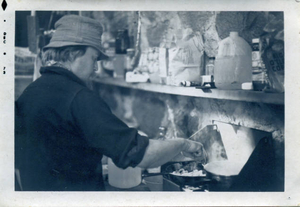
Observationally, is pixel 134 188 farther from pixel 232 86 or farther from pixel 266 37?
pixel 266 37

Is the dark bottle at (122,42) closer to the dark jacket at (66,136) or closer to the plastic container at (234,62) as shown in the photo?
the dark jacket at (66,136)

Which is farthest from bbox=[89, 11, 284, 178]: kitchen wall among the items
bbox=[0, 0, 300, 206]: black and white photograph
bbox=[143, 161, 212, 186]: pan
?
bbox=[143, 161, 212, 186]: pan

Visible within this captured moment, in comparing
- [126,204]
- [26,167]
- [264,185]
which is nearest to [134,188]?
[126,204]

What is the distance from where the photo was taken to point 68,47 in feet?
4.07

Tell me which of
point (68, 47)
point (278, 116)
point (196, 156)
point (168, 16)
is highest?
point (168, 16)

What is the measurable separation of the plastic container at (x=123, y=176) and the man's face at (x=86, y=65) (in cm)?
44

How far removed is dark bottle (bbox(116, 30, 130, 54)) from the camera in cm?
133

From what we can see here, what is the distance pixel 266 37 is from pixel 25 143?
128cm

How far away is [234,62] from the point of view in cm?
130

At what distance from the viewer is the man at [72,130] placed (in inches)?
46.1

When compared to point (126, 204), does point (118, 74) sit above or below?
above

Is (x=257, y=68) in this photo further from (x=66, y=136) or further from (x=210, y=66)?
(x=66, y=136)

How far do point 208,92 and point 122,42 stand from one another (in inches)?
19.5

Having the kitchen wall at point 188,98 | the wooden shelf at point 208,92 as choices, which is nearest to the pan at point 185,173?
the kitchen wall at point 188,98
